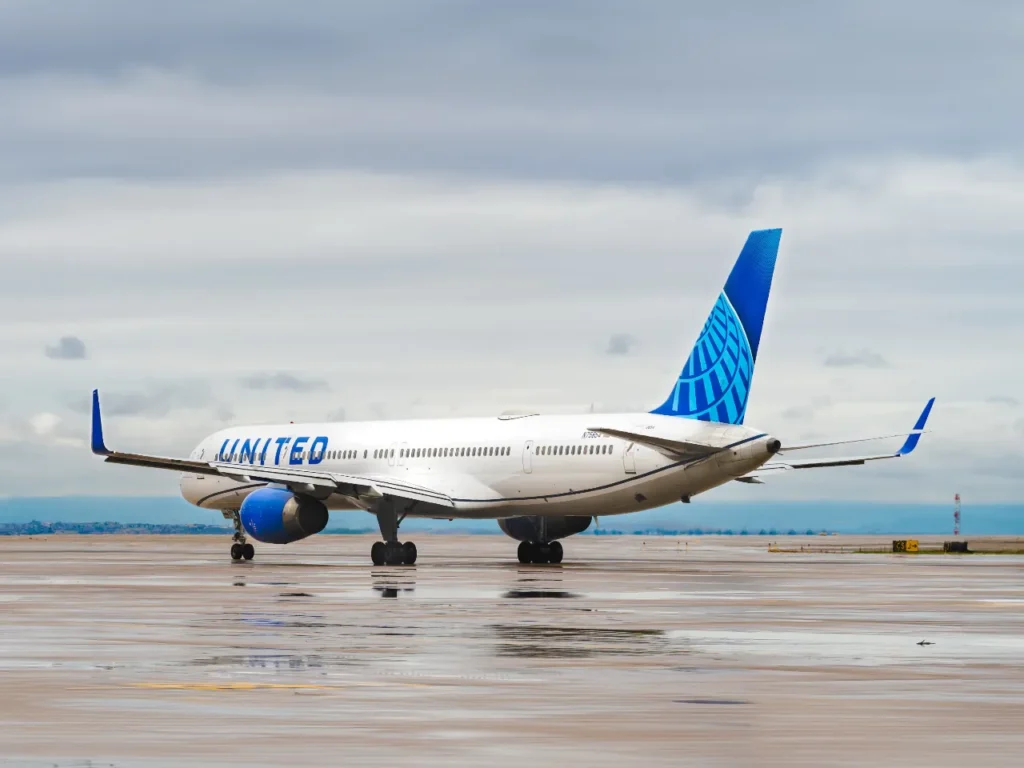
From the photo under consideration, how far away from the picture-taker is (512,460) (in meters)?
63.2

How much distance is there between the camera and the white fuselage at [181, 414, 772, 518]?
57906 mm

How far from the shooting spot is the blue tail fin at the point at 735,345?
191 ft

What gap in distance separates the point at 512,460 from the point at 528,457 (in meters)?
0.83

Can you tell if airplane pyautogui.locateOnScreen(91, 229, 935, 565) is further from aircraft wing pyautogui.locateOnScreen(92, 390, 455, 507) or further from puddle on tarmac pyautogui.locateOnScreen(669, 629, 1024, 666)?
puddle on tarmac pyautogui.locateOnScreen(669, 629, 1024, 666)

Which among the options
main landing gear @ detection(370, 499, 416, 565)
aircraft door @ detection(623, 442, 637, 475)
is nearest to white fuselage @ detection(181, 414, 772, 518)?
aircraft door @ detection(623, 442, 637, 475)

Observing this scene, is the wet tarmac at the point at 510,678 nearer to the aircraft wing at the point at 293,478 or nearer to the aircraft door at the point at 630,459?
the aircraft door at the point at 630,459

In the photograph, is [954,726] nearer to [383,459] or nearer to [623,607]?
[623,607]

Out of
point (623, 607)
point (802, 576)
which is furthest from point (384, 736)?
point (802, 576)

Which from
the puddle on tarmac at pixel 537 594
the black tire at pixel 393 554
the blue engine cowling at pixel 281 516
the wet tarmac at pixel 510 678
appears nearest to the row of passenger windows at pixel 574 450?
the black tire at pixel 393 554

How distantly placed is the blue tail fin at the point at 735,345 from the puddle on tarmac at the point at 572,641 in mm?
30567

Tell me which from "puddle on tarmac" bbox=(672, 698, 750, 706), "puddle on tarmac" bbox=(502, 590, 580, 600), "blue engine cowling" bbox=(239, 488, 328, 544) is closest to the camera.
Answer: "puddle on tarmac" bbox=(672, 698, 750, 706)

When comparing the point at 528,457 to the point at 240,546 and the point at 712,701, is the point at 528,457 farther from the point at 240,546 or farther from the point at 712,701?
the point at 712,701

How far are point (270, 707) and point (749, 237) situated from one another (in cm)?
4412

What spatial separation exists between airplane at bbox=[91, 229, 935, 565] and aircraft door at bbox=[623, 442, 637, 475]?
0.05m
